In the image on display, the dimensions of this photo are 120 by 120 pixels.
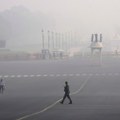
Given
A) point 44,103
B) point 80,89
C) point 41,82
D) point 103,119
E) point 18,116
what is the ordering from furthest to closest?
point 41,82
point 80,89
point 44,103
point 18,116
point 103,119

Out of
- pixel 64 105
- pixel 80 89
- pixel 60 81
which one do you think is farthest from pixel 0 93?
pixel 60 81

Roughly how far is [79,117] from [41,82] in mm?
37799

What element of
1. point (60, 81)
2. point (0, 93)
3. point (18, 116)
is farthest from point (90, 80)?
point (18, 116)

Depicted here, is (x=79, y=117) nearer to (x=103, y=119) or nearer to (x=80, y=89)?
(x=103, y=119)

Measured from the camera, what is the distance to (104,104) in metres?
38.7

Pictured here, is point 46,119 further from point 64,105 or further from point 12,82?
point 12,82

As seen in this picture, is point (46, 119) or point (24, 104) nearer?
point (46, 119)

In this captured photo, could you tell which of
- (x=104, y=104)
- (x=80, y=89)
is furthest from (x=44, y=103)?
(x=80, y=89)

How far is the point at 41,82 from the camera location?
2662 inches

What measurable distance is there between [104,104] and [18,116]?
31.9 feet

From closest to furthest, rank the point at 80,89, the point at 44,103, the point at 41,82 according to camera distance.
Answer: the point at 44,103 → the point at 80,89 → the point at 41,82

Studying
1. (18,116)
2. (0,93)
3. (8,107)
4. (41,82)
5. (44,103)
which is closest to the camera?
(18,116)

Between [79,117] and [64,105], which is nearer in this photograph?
[79,117]

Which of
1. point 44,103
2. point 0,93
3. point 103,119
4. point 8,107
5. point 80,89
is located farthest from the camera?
point 80,89
